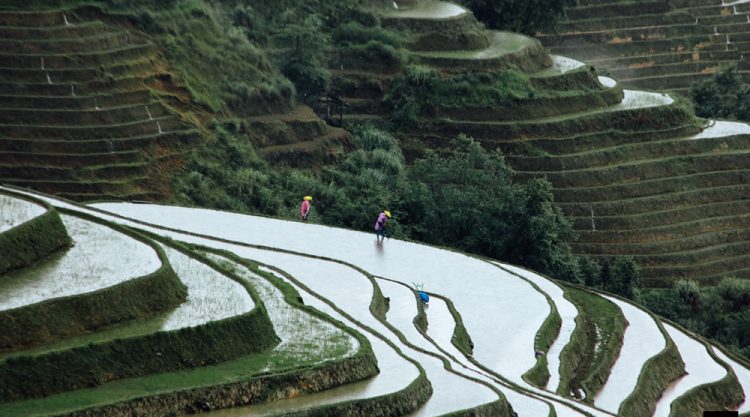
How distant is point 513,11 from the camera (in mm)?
64938

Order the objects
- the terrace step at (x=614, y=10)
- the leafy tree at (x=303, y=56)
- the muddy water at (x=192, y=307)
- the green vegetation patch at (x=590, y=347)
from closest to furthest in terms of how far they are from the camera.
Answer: the muddy water at (x=192, y=307) < the green vegetation patch at (x=590, y=347) < the leafy tree at (x=303, y=56) < the terrace step at (x=614, y=10)

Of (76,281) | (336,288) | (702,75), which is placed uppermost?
(76,281)

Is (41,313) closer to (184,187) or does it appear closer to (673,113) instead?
(184,187)

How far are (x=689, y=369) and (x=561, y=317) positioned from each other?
9.40 ft

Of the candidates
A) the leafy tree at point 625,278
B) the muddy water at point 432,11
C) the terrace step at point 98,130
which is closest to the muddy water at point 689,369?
the leafy tree at point 625,278

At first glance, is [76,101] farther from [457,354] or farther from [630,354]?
[457,354]

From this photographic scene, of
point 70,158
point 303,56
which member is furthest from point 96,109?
point 303,56

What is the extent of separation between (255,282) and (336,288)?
97.5 inches

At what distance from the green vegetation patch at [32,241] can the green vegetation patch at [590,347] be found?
366 inches

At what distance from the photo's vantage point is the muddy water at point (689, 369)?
30900mm

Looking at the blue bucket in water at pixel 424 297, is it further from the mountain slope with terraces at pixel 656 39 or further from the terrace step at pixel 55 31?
the mountain slope with terraces at pixel 656 39

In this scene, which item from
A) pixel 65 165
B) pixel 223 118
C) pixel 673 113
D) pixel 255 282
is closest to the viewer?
pixel 255 282

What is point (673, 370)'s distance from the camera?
32.6 metres

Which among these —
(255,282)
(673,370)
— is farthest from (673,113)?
(255,282)
